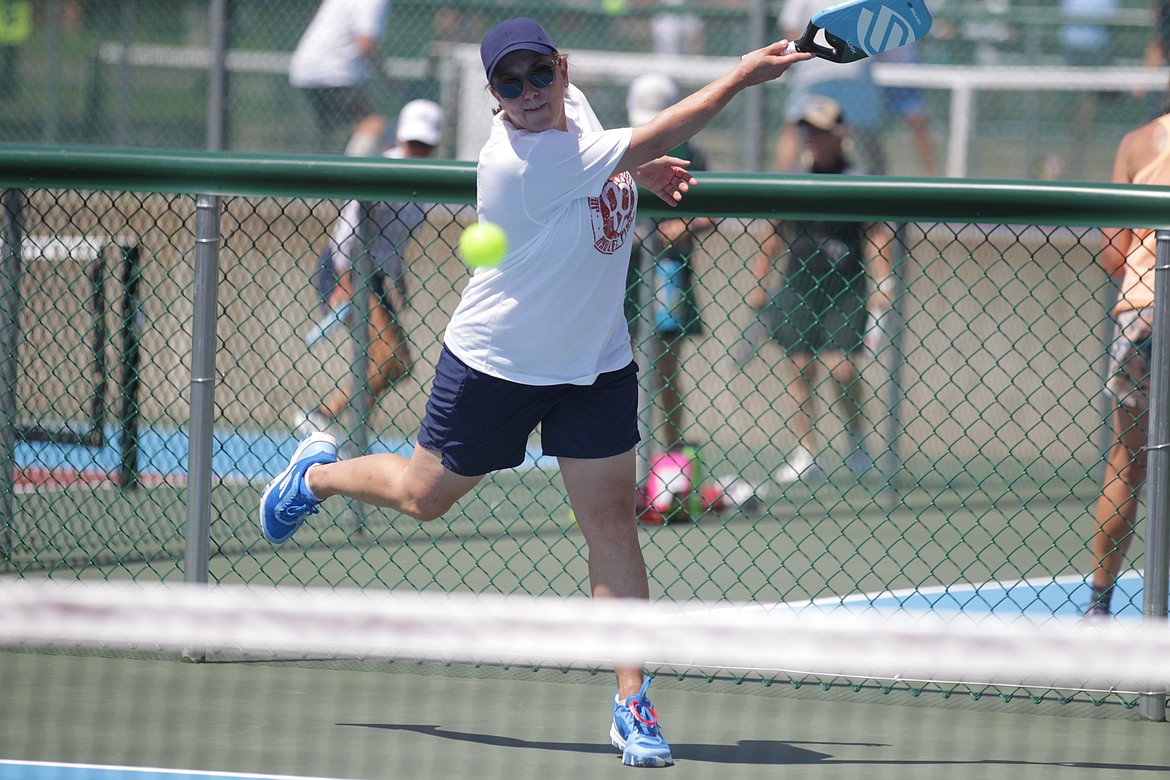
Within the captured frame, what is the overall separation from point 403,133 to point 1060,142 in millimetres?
6280

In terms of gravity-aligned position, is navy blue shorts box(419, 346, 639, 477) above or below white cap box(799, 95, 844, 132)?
below

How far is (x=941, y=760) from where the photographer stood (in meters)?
4.07

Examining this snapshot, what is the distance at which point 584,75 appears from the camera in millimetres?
11516

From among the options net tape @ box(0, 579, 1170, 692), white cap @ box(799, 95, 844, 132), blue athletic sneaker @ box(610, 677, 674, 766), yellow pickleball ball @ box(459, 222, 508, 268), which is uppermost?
white cap @ box(799, 95, 844, 132)

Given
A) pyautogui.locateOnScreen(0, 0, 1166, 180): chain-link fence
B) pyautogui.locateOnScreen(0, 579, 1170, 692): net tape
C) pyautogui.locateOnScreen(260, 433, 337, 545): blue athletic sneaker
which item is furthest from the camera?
pyautogui.locateOnScreen(0, 0, 1166, 180): chain-link fence

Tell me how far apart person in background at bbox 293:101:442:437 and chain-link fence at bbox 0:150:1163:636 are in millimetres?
138

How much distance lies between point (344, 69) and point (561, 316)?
7279mm

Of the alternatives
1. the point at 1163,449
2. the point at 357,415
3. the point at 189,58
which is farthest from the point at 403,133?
the point at 189,58

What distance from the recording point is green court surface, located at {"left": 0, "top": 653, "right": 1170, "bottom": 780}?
3.98 metres

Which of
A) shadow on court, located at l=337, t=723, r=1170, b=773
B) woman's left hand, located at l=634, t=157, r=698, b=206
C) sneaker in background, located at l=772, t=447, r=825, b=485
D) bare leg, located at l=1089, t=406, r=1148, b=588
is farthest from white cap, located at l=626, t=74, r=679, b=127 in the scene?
shadow on court, located at l=337, t=723, r=1170, b=773

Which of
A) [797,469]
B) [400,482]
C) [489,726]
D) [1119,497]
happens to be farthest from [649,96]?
[489,726]

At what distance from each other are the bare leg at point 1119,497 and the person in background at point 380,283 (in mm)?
2835

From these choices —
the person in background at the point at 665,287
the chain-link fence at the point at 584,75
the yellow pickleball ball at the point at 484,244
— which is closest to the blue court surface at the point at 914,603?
the person in background at the point at 665,287

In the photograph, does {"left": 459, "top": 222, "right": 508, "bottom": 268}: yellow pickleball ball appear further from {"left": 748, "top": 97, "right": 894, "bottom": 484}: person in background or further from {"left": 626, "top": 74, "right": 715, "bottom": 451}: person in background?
{"left": 748, "top": 97, "right": 894, "bottom": 484}: person in background
